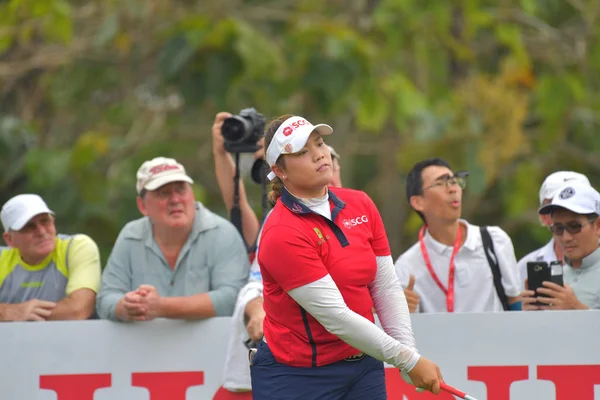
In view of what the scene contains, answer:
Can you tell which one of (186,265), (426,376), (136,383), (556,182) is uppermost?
(556,182)

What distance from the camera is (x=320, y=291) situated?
484 cm

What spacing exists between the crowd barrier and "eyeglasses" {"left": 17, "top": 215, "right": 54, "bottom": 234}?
61 centimetres

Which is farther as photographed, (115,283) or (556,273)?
(115,283)

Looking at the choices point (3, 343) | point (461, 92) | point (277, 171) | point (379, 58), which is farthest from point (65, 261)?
point (461, 92)

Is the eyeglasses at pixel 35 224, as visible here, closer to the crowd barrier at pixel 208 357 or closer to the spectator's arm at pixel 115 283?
the spectator's arm at pixel 115 283

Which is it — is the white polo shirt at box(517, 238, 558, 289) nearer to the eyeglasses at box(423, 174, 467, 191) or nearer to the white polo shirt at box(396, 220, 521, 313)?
the white polo shirt at box(396, 220, 521, 313)

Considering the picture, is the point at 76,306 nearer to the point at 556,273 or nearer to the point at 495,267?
the point at 495,267

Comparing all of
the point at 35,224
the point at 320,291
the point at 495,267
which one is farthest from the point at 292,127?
the point at 35,224

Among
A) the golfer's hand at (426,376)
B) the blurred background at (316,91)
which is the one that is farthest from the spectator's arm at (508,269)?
the blurred background at (316,91)

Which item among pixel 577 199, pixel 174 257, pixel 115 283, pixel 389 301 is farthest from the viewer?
pixel 174 257

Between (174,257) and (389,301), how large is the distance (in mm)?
2060

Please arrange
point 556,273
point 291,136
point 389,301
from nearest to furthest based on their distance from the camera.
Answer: point 291,136, point 389,301, point 556,273

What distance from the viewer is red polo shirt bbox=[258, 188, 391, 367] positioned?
4898mm

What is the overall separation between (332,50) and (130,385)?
549 centimetres
